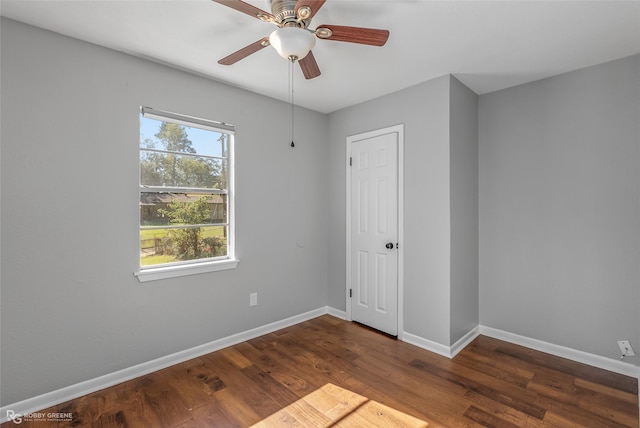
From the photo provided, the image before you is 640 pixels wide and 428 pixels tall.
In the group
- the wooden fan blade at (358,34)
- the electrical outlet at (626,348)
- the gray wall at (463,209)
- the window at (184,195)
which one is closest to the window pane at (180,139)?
the window at (184,195)

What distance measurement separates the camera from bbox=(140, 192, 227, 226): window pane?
8.29ft

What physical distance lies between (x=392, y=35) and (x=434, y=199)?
4.75 ft

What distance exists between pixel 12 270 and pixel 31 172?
25.1 inches

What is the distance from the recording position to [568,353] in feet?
8.79

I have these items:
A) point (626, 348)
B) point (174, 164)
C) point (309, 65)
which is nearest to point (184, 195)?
point (174, 164)

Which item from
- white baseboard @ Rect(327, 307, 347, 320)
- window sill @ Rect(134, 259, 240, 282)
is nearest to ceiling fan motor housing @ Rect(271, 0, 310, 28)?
window sill @ Rect(134, 259, 240, 282)

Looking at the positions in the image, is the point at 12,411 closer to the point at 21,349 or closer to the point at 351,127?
the point at 21,349

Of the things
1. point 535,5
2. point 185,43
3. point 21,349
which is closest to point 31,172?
point 21,349

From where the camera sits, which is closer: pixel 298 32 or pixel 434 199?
pixel 298 32

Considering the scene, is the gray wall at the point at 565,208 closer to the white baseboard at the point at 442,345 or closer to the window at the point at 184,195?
the white baseboard at the point at 442,345

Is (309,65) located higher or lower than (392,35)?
lower

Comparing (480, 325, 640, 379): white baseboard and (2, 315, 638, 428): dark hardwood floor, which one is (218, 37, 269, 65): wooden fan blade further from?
(480, 325, 640, 379): white baseboard

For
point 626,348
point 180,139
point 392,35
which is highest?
point 392,35

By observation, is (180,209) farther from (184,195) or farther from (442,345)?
(442,345)
